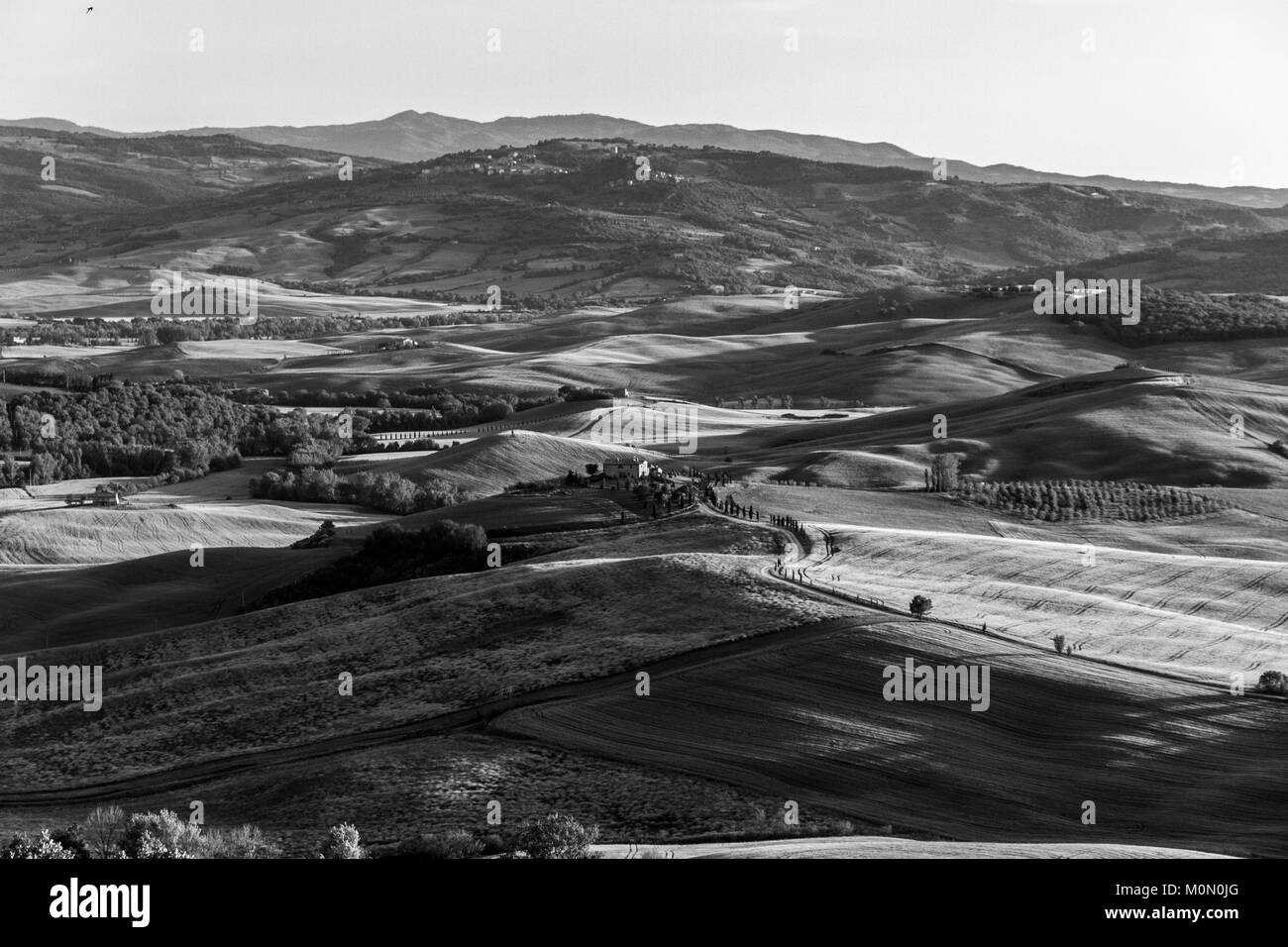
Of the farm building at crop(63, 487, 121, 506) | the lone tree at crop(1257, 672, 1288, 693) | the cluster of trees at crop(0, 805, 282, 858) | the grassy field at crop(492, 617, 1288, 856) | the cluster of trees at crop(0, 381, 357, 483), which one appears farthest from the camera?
the cluster of trees at crop(0, 381, 357, 483)

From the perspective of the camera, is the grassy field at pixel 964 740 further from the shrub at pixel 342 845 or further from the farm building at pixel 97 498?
the farm building at pixel 97 498

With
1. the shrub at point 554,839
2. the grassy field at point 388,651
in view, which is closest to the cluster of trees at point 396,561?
the grassy field at point 388,651

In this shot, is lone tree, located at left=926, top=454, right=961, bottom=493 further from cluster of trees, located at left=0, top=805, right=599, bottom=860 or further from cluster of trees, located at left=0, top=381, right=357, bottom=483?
cluster of trees, located at left=0, top=805, right=599, bottom=860

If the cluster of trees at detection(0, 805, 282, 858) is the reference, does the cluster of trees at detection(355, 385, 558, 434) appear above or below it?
below

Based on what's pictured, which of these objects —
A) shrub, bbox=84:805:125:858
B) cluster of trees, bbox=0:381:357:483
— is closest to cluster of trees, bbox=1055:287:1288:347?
cluster of trees, bbox=0:381:357:483
